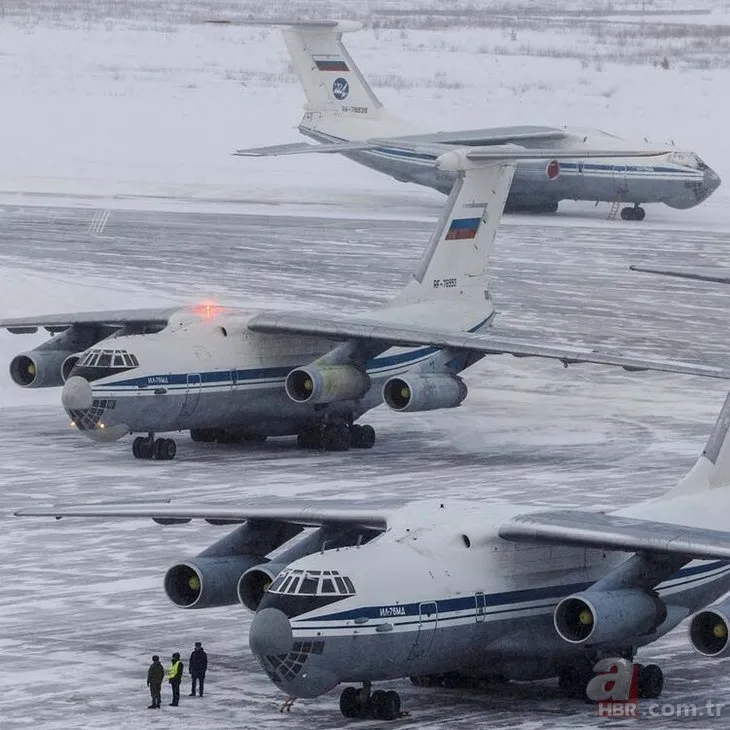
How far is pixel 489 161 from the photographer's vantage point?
40688mm

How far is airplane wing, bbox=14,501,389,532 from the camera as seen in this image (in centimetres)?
2166

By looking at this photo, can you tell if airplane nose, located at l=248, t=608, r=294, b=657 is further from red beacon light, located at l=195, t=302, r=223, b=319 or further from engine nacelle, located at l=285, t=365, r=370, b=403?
red beacon light, located at l=195, t=302, r=223, b=319

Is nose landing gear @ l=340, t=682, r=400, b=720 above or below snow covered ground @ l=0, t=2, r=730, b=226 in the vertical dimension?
below

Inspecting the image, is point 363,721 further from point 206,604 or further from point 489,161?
point 489,161

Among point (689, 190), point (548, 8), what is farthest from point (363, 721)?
point (548, 8)

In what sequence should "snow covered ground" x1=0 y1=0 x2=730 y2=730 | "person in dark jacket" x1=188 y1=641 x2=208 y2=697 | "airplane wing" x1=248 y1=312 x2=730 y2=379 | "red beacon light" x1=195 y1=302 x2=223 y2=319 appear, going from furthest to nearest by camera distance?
"red beacon light" x1=195 y1=302 x2=223 y2=319 < "airplane wing" x1=248 y1=312 x2=730 y2=379 < "snow covered ground" x1=0 y1=0 x2=730 y2=730 < "person in dark jacket" x1=188 y1=641 x2=208 y2=697

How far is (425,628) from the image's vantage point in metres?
20.4

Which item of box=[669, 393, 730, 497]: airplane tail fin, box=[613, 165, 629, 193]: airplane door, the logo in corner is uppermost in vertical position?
the logo in corner

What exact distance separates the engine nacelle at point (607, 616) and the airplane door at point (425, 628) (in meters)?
1.27

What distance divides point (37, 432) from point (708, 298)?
23964 mm

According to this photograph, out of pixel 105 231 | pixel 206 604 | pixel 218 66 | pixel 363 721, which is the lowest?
pixel 363 721

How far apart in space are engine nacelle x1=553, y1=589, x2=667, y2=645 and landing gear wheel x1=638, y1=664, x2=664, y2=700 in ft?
3.27

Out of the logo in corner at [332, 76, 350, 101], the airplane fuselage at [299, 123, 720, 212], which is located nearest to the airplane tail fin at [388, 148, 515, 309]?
the airplane fuselage at [299, 123, 720, 212]

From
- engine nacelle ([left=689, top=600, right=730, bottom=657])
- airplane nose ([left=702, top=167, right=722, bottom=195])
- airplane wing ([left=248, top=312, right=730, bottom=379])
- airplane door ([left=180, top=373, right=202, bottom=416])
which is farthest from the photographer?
airplane nose ([left=702, top=167, right=722, bottom=195])
